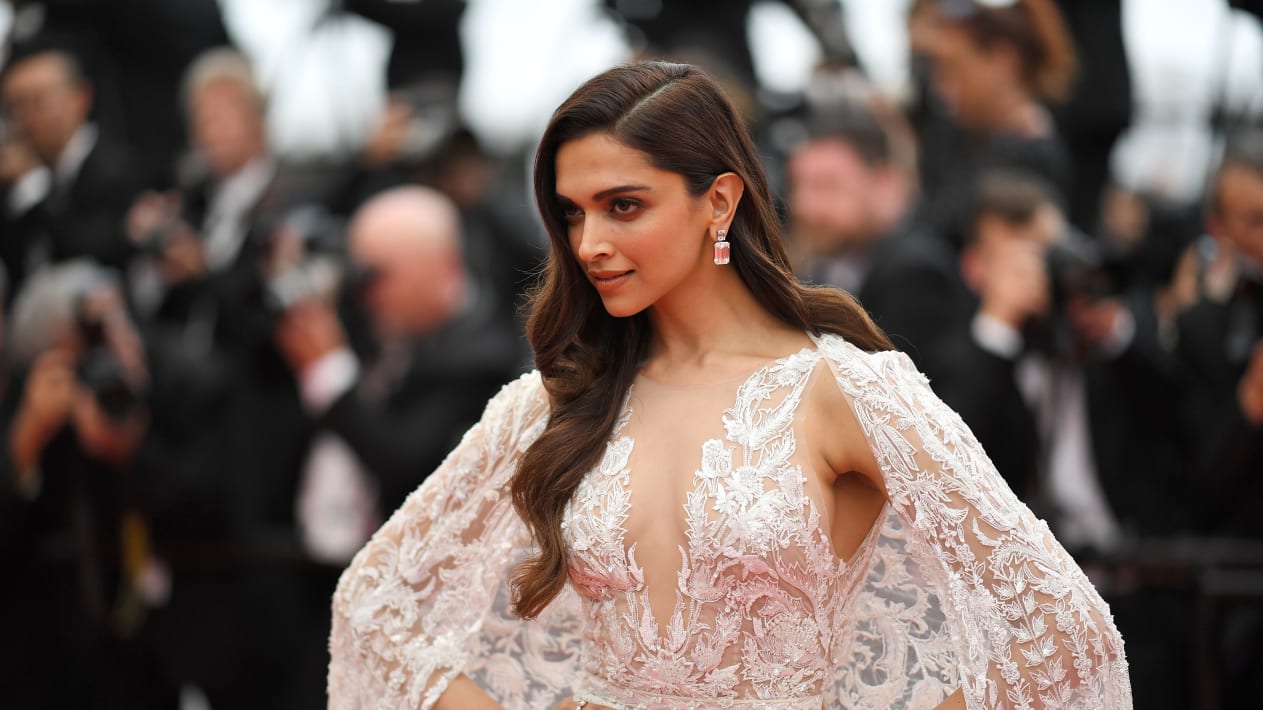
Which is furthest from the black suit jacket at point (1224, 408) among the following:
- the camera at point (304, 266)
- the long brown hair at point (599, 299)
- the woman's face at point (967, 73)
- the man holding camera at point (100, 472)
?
the man holding camera at point (100, 472)

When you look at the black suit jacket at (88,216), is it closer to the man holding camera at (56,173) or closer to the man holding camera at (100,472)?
the man holding camera at (56,173)

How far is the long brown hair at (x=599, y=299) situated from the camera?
2.59 m

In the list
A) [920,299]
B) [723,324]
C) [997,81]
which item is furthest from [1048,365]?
[723,324]

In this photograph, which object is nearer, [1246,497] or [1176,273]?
[1246,497]

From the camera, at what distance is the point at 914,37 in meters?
5.22

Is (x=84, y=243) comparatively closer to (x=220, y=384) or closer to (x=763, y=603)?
(x=220, y=384)

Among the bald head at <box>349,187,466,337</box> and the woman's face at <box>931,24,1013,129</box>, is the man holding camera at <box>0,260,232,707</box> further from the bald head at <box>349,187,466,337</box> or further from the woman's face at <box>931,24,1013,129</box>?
the woman's face at <box>931,24,1013,129</box>

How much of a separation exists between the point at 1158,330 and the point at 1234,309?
0.98 feet

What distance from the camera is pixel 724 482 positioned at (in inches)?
104

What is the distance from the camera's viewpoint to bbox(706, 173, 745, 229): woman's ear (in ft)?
8.70

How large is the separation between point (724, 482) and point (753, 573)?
15 cm

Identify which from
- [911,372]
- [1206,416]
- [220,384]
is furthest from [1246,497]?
[220,384]

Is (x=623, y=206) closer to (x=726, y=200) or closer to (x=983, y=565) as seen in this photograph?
(x=726, y=200)

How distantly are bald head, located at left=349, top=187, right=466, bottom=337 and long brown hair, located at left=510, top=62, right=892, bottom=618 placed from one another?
7.33ft
